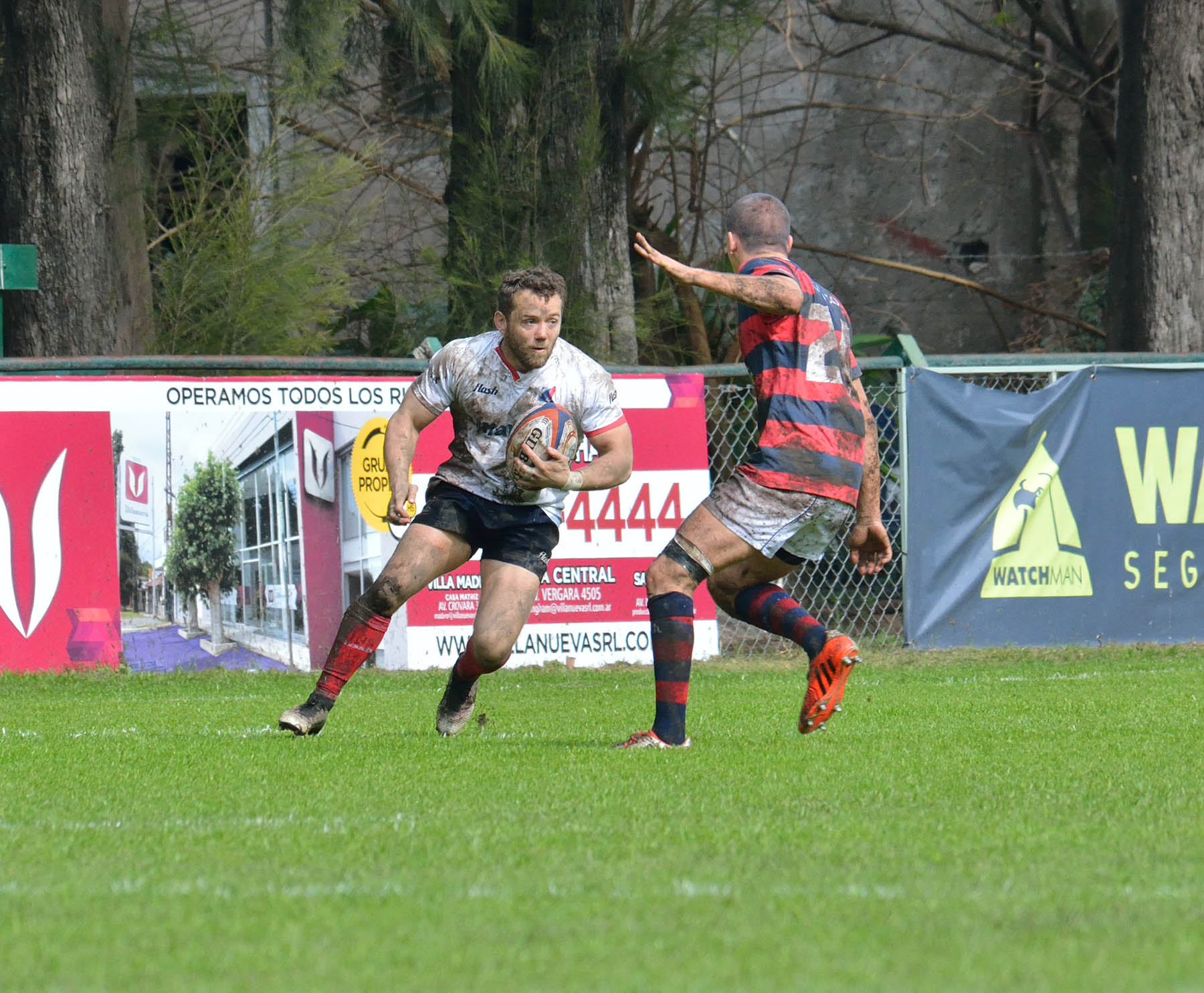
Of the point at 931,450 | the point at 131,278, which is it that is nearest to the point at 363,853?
the point at 931,450

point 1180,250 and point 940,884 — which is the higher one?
point 1180,250

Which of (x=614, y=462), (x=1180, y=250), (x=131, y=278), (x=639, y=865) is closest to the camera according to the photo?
(x=639, y=865)

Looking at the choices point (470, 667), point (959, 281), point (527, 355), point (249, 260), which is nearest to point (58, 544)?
point (249, 260)

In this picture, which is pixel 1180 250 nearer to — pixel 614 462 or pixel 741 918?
pixel 614 462

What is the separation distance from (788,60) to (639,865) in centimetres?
1394

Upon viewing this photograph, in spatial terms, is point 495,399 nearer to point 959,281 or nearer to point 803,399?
point 803,399

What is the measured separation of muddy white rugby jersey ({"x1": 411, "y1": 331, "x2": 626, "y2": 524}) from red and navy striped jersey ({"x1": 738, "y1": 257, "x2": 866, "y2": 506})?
0.73 meters

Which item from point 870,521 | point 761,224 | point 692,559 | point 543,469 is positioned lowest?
point 692,559

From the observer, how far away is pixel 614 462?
6.15 metres

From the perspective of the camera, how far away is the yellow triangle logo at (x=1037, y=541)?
10.4 m

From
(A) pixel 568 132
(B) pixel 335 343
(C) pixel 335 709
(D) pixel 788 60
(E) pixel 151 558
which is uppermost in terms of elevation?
(D) pixel 788 60

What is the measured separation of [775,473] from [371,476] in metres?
4.42

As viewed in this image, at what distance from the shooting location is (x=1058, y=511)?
10516mm

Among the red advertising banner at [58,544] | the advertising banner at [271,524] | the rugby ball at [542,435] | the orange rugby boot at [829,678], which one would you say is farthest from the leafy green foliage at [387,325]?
the orange rugby boot at [829,678]
